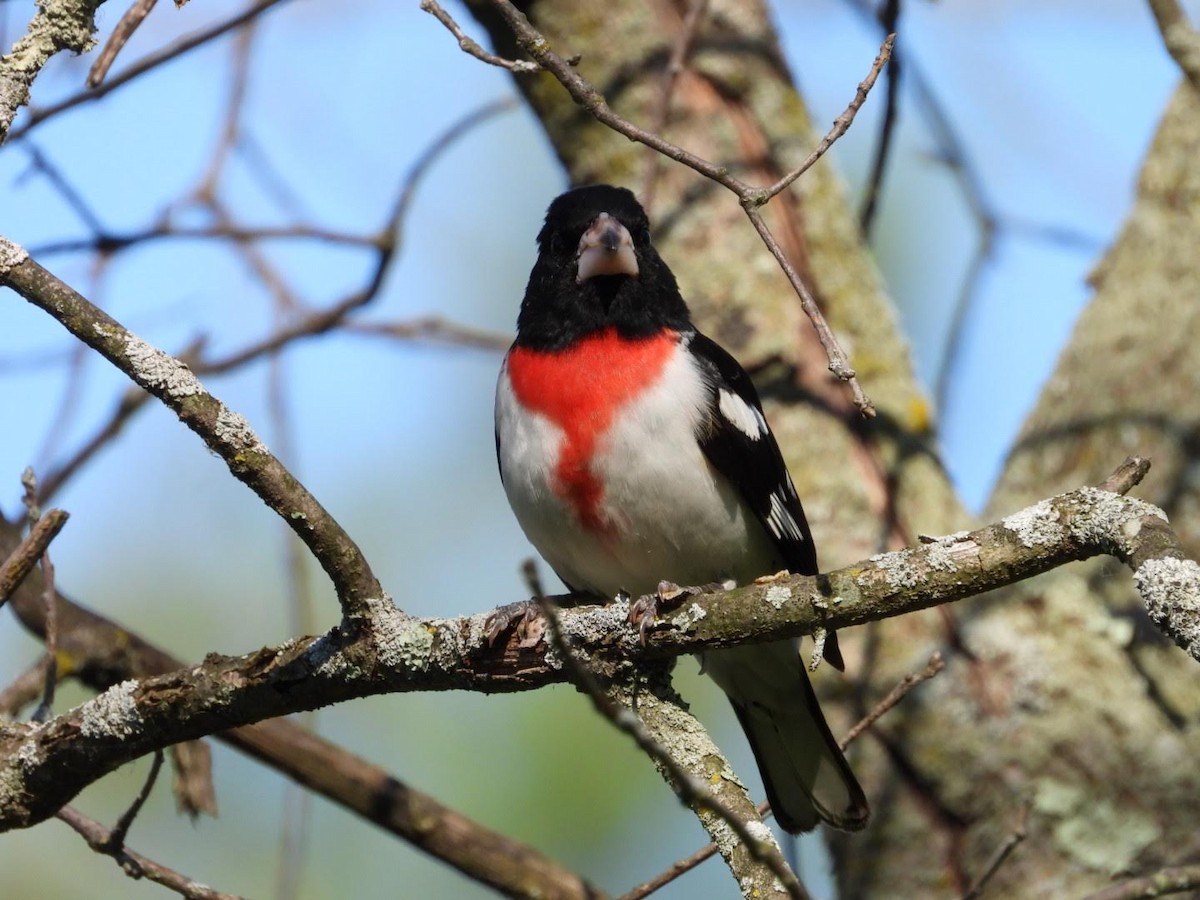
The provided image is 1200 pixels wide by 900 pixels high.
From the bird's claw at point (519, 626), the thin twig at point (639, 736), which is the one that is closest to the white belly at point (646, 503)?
the bird's claw at point (519, 626)

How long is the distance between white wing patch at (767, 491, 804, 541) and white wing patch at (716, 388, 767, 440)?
0.23 meters

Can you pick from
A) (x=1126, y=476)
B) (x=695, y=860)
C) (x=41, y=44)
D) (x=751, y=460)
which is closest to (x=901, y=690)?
(x=695, y=860)

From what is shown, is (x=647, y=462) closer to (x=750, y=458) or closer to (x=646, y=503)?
(x=646, y=503)

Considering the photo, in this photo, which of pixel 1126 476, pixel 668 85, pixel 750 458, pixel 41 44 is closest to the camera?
pixel 1126 476

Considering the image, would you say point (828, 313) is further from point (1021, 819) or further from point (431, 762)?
point (431, 762)

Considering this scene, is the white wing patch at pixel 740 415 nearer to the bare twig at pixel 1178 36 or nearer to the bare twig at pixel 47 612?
the bare twig at pixel 1178 36

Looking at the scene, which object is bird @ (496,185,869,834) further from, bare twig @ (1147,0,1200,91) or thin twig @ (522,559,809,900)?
thin twig @ (522,559,809,900)

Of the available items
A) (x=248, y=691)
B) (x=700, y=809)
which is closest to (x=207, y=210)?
(x=248, y=691)

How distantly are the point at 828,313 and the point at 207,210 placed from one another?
3.00 meters

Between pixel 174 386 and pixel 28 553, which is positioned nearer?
pixel 174 386

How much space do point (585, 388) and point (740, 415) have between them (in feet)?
1.88

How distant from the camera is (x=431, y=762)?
8539 millimetres

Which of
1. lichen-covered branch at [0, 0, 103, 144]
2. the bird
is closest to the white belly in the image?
the bird

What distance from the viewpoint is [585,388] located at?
4.54 metres
